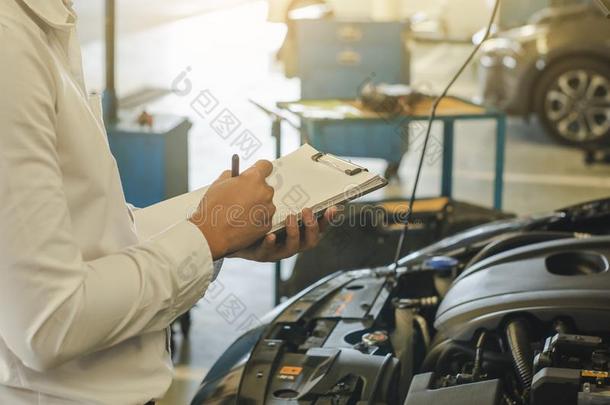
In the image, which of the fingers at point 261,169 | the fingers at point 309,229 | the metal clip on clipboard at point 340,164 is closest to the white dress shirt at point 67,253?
the fingers at point 261,169

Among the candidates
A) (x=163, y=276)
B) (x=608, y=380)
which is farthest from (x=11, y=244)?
(x=608, y=380)

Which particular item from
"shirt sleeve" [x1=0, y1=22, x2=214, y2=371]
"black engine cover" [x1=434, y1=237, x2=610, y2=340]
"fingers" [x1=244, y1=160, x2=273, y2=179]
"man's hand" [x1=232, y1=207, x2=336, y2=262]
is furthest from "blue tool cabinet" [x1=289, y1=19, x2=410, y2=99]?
"shirt sleeve" [x1=0, y1=22, x2=214, y2=371]

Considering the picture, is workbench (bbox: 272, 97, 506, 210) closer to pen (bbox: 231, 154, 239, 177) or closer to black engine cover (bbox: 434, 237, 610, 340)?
black engine cover (bbox: 434, 237, 610, 340)

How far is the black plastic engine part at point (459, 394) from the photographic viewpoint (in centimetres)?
161

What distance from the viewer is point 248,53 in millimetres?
11539

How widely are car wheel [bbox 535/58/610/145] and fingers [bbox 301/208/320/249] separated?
20.5 ft

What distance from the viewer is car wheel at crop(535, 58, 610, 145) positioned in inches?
298

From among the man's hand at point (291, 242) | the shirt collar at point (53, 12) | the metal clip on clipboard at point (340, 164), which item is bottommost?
the man's hand at point (291, 242)

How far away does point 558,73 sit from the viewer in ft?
25.7

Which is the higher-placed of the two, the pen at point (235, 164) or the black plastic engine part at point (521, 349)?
the pen at point (235, 164)

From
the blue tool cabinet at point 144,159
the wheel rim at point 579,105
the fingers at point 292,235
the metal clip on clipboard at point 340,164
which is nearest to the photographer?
the fingers at point 292,235

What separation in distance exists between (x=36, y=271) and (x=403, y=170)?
6.31 meters

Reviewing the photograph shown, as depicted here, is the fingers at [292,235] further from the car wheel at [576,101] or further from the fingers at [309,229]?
the car wheel at [576,101]

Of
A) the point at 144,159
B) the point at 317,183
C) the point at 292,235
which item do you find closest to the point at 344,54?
the point at 144,159
